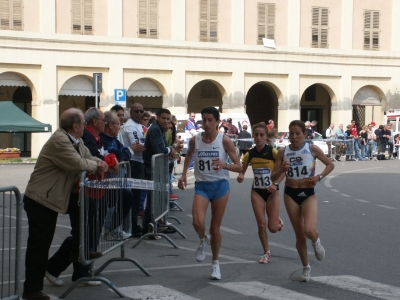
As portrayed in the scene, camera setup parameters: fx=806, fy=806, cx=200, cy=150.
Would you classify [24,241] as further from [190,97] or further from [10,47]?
[190,97]

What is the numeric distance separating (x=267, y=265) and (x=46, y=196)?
3.32 meters

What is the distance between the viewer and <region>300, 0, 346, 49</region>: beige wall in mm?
46531

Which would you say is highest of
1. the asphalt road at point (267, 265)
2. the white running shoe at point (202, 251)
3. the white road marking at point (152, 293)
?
the white running shoe at point (202, 251)

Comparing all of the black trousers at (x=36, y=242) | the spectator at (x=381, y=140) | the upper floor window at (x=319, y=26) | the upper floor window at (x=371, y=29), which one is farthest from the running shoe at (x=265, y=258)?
the upper floor window at (x=371, y=29)

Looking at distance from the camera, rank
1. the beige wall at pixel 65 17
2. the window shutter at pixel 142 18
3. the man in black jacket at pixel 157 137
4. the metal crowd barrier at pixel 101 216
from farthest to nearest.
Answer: the window shutter at pixel 142 18
the beige wall at pixel 65 17
the man in black jacket at pixel 157 137
the metal crowd barrier at pixel 101 216

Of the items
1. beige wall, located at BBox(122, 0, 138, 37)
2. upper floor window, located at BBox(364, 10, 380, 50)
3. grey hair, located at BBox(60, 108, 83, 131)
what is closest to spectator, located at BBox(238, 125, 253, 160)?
beige wall, located at BBox(122, 0, 138, 37)

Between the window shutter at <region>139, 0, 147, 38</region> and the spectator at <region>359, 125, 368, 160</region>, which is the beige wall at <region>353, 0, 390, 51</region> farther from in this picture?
the window shutter at <region>139, 0, 147, 38</region>

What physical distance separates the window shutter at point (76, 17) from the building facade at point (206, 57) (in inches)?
2.0

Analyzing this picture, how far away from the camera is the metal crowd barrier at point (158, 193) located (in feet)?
36.2

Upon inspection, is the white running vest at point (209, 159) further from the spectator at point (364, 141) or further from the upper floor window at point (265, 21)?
the upper floor window at point (265, 21)

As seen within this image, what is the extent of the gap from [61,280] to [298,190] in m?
2.85

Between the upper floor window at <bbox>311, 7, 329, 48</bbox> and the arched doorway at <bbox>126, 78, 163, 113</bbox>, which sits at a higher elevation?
the upper floor window at <bbox>311, 7, 329, 48</bbox>

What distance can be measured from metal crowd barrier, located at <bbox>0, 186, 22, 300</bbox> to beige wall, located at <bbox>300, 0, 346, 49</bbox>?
4035cm

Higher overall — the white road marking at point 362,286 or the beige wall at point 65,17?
the beige wall at point 65,17
